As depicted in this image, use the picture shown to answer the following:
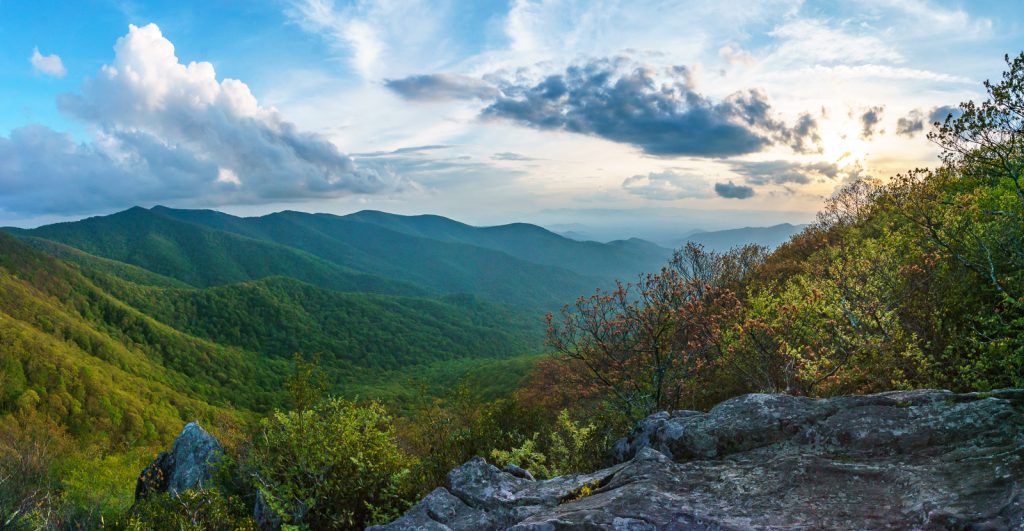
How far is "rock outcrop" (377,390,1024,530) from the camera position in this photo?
7.83 metres

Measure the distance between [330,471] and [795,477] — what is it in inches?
475

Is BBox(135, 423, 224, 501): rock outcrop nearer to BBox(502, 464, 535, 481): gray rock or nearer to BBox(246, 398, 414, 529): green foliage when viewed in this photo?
BBox(246, 398, 414, 529): green foliage

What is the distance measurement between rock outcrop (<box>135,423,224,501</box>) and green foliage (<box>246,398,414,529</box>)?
1187 cm

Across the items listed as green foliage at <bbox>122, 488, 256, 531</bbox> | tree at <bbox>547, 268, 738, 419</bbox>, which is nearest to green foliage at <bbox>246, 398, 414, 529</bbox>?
green foliage at <bbox>122, 488, 256, 531</bbox>

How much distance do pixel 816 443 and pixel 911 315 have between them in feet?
51.5

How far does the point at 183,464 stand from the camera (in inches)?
992

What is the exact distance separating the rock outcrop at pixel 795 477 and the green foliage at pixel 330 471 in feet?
9.77

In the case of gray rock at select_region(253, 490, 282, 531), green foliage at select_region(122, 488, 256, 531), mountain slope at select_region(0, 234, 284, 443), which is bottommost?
mountain slope at select_region(0, 234, 284, 443)

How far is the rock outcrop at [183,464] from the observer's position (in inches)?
940

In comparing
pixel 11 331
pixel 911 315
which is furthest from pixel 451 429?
pixel 11 331

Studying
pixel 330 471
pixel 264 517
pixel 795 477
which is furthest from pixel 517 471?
pixel 264 517

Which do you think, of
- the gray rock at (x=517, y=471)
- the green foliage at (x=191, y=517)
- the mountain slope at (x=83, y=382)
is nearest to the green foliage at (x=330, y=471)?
the green foliage at (x=191, y=517)

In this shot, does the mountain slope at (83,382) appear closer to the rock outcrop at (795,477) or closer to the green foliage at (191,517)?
the green foliage at (191,517)

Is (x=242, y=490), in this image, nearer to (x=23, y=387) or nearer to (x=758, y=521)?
(x=758, y=521)
